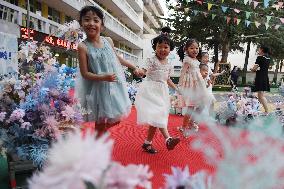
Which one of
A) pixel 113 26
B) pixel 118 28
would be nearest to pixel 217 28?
pixel 113 26

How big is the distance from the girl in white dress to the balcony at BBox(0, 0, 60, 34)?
431 inches

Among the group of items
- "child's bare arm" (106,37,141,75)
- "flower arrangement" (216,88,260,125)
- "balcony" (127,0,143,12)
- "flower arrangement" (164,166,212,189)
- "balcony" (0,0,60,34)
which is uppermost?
"balcony" (127,0,143,12)

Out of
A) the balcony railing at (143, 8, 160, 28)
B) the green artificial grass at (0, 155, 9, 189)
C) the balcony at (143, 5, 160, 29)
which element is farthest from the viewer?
the balcony at (143, 5, 160, 29)

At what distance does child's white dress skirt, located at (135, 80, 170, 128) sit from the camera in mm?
4258

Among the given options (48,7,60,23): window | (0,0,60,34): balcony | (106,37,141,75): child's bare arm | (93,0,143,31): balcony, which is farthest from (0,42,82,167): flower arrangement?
(93,0,143,31): balcony

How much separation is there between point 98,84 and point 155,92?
1132 mm

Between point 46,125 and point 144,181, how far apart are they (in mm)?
2067

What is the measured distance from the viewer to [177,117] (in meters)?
7.57

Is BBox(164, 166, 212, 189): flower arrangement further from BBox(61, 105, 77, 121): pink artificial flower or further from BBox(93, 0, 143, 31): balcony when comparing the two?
BBox(93, 0, 143, 31): balcony

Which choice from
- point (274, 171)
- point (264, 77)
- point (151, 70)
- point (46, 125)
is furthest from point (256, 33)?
point (274, 171)

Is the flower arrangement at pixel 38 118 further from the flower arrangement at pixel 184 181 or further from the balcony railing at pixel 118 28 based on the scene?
the balcony railing at pixel 118 28

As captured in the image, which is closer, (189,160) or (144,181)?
(144,181)

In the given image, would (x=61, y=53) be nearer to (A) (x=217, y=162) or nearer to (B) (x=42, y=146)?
(B) (x=42, y=146)

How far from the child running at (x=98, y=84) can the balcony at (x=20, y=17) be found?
1164 centimetres
